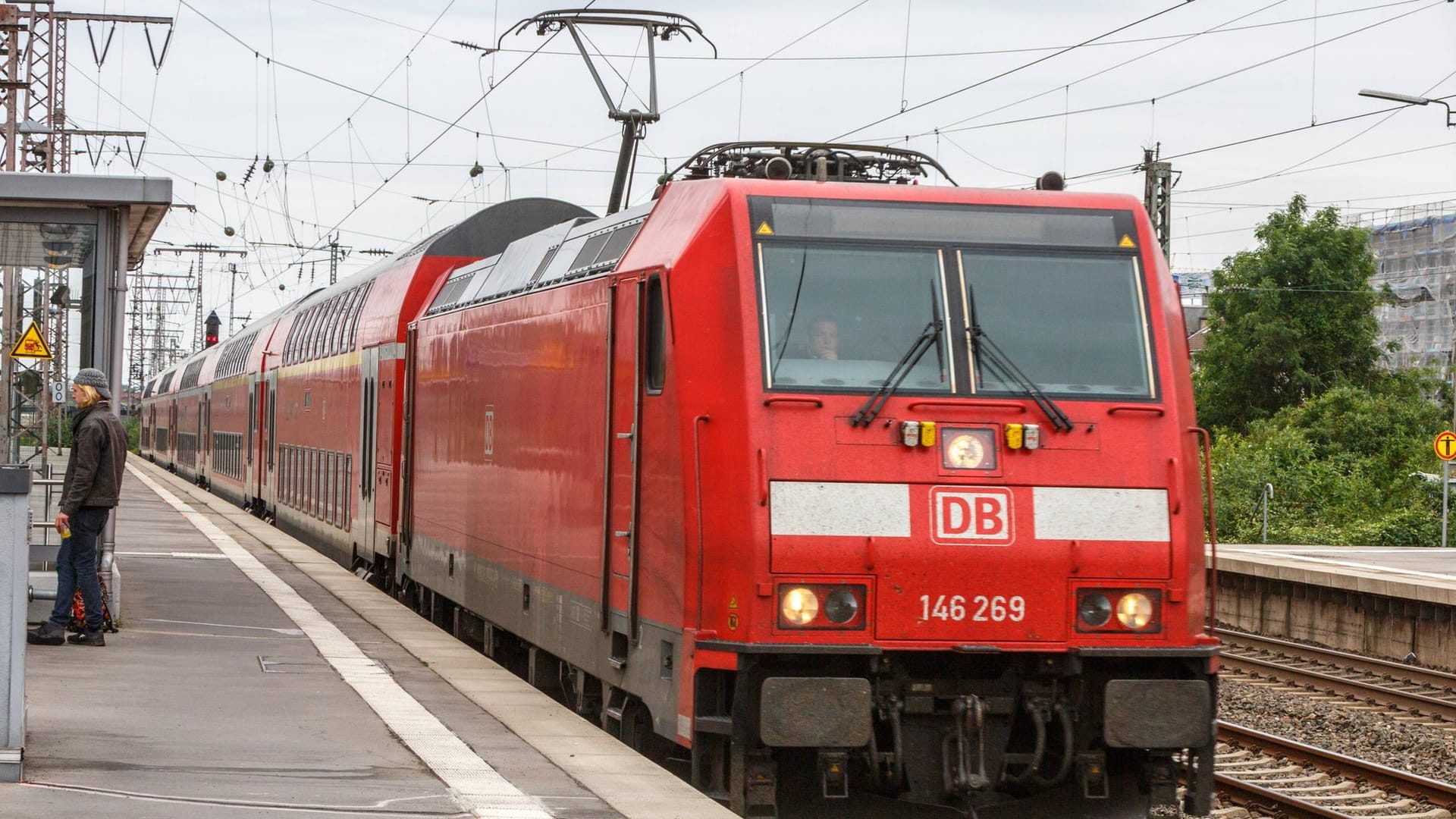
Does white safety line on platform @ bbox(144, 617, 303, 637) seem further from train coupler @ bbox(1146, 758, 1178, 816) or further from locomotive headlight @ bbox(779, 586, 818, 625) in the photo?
train coupler @ bbox(1146, 758, 1178, 816)

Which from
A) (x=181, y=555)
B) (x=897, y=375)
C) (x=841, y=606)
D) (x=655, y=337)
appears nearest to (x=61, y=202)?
(x=655, y=337)

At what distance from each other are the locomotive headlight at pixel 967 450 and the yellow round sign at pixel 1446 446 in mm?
20506

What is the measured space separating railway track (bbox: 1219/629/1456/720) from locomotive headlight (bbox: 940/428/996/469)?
7.35 meters

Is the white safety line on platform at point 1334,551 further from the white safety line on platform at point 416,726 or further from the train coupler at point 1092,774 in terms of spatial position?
the train coupler at point 1092,774

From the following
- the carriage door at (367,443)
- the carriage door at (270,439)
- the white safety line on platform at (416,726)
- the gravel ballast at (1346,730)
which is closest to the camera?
the white safety line on platform at (416,726)

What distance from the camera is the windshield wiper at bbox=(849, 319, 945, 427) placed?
7.99 metres

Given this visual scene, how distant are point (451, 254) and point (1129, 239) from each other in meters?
9.74

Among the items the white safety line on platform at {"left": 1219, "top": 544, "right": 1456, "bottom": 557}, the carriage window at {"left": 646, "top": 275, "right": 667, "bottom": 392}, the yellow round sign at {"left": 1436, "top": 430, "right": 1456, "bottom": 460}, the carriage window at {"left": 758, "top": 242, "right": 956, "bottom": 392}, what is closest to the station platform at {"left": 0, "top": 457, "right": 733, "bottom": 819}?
the carriage window at {"left": 646, "top": 275, "right": 667, "bottom": 392}

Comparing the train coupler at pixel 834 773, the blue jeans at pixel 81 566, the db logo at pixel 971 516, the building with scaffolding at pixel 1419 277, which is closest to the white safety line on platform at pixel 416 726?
the train coupler at pixel 834 773

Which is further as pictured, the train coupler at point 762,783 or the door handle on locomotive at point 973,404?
the door handle on locomotive at point 973,404

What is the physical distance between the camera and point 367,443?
19.1 metres

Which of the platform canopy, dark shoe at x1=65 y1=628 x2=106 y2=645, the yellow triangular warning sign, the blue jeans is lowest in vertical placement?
dark shoe at x1=65 y1=628 x2=106 y2=645

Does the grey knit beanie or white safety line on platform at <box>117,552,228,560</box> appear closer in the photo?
the grey knit beanie

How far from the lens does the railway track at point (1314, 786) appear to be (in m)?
10.2
